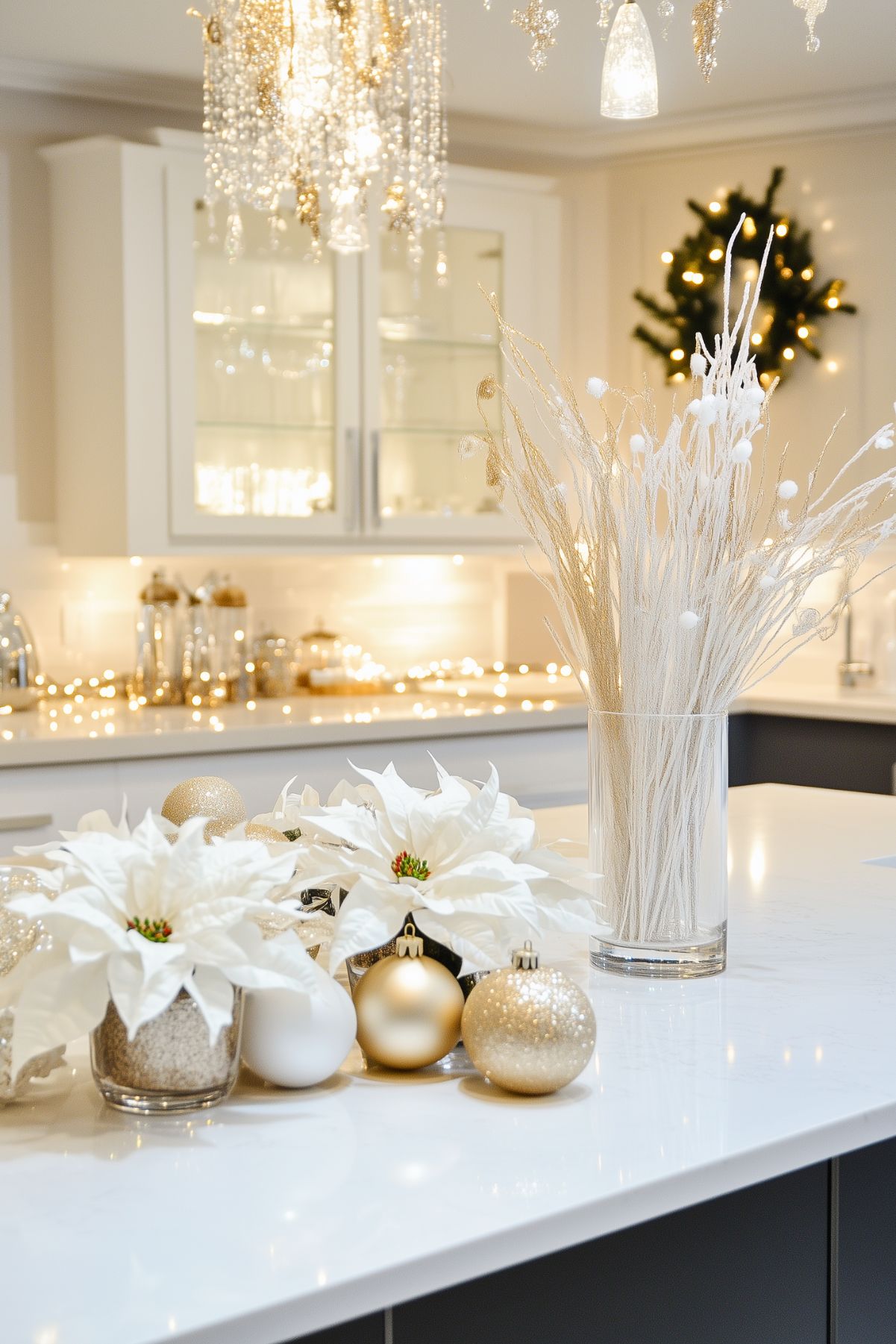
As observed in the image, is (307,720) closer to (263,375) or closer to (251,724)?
(251,724)

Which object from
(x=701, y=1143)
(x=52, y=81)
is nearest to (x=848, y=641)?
(x=52, y=81)

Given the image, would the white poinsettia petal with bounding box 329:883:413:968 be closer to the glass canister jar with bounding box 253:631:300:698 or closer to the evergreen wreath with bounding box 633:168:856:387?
the glass canister jar with bounding box 253:631:300:698

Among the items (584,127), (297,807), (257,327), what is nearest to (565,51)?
(584,127)

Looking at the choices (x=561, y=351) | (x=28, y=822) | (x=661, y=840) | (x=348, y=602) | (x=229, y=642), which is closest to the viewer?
(x=661, y=840)

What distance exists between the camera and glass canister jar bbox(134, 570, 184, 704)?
3.71 meters

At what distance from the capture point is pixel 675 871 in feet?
4.10

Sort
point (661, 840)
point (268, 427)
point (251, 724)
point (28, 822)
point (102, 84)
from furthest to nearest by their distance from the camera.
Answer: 1. point (268, 427)
2. point (102, 84)
3. point (251, 724)
4. point (28, 822)
5. point (661, 840)

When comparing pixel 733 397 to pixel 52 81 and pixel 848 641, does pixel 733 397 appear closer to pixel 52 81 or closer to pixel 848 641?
pixel 52 81

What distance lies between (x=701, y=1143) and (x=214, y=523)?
2878mm

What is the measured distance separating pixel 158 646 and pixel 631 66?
2054 millimetres

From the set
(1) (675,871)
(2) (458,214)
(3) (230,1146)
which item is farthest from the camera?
(2) (458,214)

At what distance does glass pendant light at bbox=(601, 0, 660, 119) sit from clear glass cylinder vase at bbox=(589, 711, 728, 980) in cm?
112

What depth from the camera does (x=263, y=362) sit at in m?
3.75

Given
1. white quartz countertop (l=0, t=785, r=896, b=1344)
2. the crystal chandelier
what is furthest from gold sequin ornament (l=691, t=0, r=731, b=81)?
white quartz countertop (l=0, t=785, r=896, b=1344)
